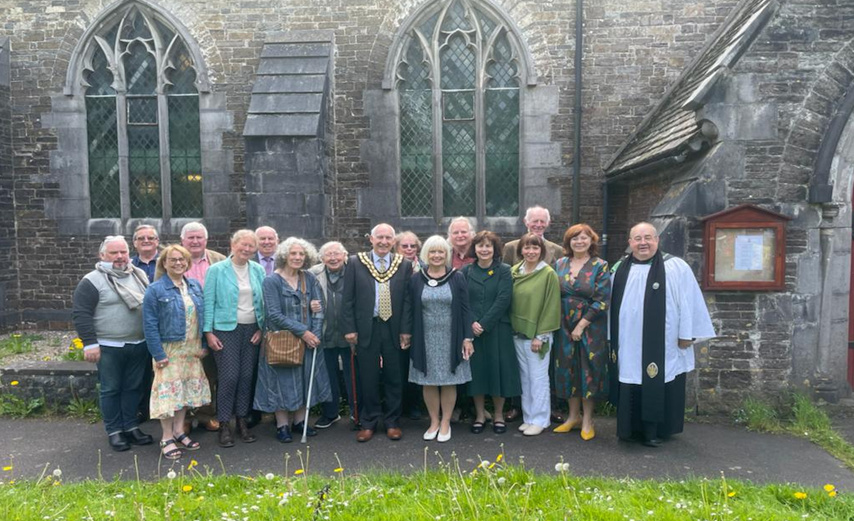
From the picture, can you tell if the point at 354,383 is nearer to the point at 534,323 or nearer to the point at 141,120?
the point at 534,323

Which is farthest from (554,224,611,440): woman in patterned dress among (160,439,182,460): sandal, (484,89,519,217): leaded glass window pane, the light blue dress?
(484,89,519,217): leaded glass window pane

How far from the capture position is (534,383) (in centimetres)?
523

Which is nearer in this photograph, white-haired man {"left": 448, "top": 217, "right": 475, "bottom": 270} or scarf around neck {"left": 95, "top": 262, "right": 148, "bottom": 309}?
scarf around neck {"left": 95, "top": 262, "right": 148, "bottom": 309}

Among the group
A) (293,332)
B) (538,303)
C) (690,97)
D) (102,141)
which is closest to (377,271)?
(293,332)

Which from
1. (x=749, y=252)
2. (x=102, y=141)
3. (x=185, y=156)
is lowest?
(x=749, y=252)

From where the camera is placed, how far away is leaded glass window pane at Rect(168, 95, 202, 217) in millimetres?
9922

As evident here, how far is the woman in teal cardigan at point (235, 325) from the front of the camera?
4.92m

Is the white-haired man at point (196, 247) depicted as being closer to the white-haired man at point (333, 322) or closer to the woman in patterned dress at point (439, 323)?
the white-haired man at point (333, 322)

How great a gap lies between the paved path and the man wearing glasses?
1.50 meters

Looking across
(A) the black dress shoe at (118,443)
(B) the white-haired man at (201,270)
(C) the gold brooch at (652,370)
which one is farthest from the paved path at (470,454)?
(C) the gold brooch at (652,370)

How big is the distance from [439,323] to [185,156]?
22.4ft

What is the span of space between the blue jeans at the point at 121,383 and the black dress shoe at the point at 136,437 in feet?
0.14

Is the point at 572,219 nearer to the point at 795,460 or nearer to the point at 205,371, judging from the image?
the point at 795,460

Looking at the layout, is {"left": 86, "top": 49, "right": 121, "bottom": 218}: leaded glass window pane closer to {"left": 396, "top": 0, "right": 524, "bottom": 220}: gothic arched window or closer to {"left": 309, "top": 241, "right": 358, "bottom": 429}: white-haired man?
{"left": 396, "top": 0, "right": 524, "bottom": 220}: gothic arched window
